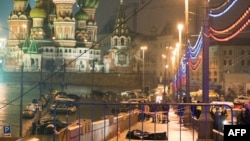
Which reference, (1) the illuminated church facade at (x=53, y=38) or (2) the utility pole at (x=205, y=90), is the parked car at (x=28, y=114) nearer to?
(2) the utility pole at (x=205, y=90)

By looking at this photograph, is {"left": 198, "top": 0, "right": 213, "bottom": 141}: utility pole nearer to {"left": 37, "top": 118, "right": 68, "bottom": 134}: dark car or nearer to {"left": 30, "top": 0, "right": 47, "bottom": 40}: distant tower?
{"left": 37, "top": 118, "right": 68, "bottom": 134}: dark car

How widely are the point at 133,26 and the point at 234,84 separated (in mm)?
76527

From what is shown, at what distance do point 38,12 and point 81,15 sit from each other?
26.5 ft

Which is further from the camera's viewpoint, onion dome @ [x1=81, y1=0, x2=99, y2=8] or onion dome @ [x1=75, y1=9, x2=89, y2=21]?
onion dome @ [x1=81, y1=0, x2=99, y2=8]

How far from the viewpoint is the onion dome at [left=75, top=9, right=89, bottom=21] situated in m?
102

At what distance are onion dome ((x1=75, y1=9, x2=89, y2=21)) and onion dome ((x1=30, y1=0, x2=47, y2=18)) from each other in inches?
245

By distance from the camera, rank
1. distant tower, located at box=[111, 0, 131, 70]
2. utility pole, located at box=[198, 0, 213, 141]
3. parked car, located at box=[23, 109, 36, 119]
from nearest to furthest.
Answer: utility pole, located at box=[198, 0, 213, 141], parked car, located at box=[23, 109, 36, 119], distant tower, located at box=[111, 0, 131, 70]

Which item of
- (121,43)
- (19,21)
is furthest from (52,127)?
(19,21)

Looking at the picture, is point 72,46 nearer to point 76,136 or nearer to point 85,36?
point 85,36

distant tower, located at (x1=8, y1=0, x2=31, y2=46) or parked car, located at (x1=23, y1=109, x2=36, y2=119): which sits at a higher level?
distant tower, located at (x1=8, y1=0, x2=31, y2=46)

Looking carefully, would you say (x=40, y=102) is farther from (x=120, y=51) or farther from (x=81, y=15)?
(x=120, y=51)

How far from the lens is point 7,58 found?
4043 inches

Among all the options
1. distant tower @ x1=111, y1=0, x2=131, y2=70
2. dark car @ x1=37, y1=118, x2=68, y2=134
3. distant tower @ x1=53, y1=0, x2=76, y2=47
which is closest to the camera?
dark car @ x1=37, y1=118, x2=68, y2=134

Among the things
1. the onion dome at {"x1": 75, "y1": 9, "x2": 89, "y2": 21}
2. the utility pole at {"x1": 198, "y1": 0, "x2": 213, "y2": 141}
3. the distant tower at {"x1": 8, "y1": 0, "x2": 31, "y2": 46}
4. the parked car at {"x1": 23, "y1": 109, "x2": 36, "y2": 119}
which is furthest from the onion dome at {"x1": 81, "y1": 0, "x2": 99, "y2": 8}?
the utility pole at {"x1": 198, "y1": 0, "x2": 213, "y2": 141}
